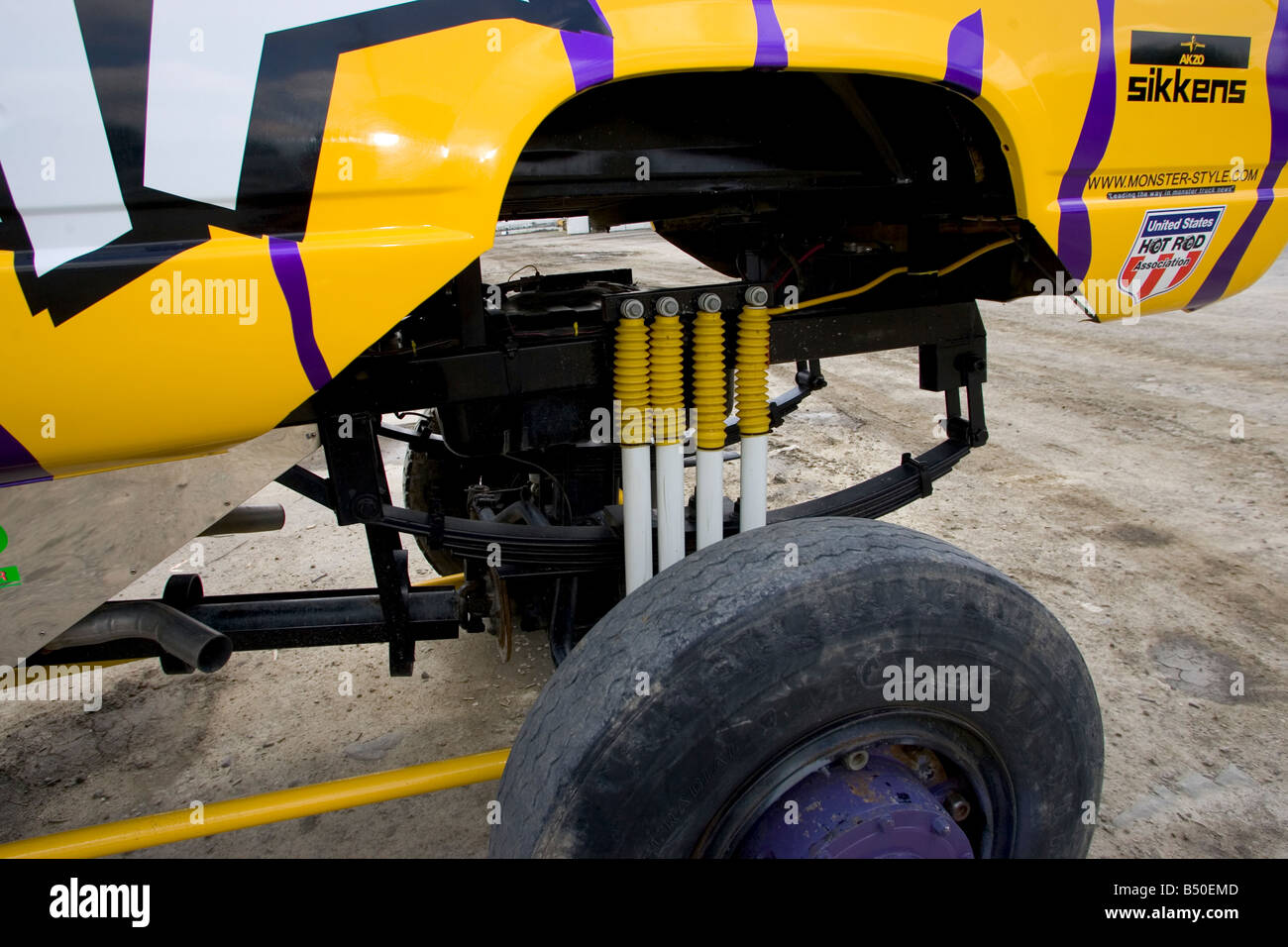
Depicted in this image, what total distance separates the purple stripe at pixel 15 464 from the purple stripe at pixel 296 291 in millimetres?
369

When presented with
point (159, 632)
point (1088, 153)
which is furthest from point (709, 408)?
point (159, 632)

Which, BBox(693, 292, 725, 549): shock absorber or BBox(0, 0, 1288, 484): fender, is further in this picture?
BBox(693, 292, 725, 549): shock absorber

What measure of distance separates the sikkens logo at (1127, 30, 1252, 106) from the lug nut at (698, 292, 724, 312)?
0.82m

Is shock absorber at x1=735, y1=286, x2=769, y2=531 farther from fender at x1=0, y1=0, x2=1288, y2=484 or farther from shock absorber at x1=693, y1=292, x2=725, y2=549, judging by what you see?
fender at x1=0, y1=0, x2=1288, y2=484

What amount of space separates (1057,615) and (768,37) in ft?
8.98

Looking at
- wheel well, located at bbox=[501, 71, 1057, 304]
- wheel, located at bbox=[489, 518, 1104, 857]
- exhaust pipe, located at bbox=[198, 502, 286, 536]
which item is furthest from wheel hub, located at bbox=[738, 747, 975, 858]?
exhaust pipe, located at bbox=[198, 502, 286, 536]

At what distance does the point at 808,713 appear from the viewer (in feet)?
4.51

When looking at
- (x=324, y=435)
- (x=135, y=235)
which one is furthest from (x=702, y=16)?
(x=324, y=435)

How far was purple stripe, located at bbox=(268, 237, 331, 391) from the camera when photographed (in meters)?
1.14

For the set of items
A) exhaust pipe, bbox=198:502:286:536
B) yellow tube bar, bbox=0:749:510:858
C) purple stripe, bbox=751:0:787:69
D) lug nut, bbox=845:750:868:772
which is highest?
purple stripe, bbox=751:0:787:69

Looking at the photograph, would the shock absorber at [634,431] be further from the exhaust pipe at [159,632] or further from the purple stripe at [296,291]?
the exhaust pipe at [159,632]

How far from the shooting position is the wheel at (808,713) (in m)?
1.31

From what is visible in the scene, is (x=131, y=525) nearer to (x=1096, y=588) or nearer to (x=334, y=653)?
(x=334, y=653)
